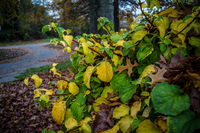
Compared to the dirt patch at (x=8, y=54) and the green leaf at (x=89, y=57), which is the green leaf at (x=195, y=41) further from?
the dirt patch at (x=8, y=54)

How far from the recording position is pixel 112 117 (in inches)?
30.9

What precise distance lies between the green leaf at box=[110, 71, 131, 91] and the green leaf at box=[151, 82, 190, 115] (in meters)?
0.32

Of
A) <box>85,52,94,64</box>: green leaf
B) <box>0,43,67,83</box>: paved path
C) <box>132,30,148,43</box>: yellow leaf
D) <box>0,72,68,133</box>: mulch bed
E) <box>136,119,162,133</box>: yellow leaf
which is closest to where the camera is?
<box>136,119,162,133</box>: yellow leaf

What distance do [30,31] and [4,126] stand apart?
109ft

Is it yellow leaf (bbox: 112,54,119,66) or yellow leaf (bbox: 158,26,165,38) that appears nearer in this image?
yellow leaf (bbox: 158,26,165,38)

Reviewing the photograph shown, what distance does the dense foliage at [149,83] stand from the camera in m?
0.49

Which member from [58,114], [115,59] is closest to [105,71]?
[115,59]

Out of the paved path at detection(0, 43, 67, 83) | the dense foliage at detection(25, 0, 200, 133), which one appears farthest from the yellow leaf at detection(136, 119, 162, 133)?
the paved path at detection(0, 43, 67, 83)

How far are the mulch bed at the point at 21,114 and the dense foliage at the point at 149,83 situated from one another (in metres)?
2.42

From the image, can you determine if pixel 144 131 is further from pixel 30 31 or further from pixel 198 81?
pixel 30 31

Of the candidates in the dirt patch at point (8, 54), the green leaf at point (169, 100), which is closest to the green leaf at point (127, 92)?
the green leaf at point (169, 100)

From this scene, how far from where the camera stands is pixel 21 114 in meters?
3.32

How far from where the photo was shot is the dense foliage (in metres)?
0.49

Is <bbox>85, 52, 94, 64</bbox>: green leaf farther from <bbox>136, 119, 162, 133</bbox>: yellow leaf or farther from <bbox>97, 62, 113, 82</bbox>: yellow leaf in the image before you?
<bbox>136, 119, 162, 133</bbox>: yellow leaf
